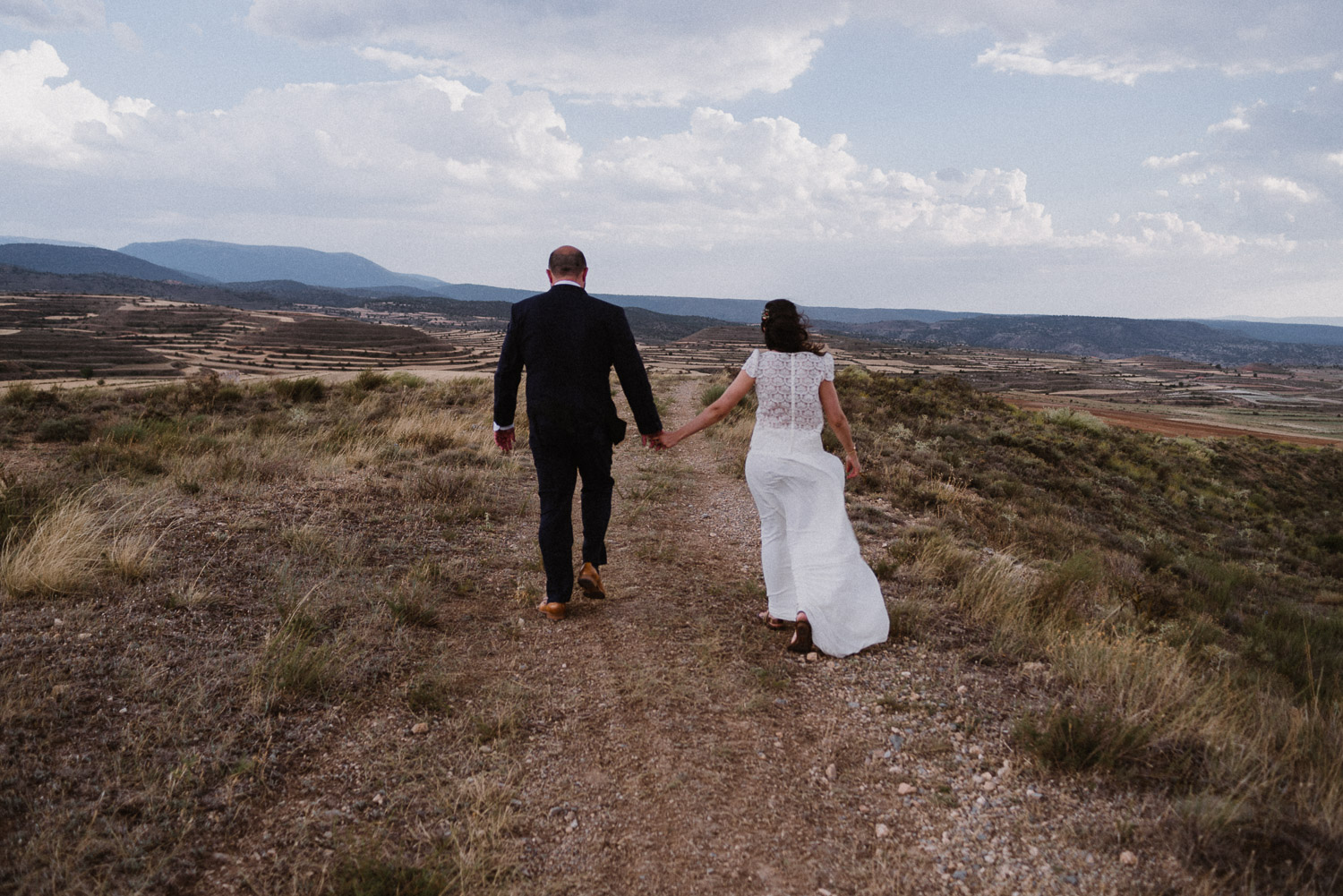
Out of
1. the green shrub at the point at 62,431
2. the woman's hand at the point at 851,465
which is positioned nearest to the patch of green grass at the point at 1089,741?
the woman's hand at the point at 851,465

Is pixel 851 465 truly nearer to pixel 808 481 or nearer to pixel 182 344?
pixel 808 481

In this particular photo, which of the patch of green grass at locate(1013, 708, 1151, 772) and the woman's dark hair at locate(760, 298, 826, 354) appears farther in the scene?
the woman's dark hair at locate(760, 298, 826, 354)

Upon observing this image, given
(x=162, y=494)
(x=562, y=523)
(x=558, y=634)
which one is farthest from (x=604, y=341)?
(x=162, y=494)

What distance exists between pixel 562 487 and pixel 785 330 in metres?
1.88

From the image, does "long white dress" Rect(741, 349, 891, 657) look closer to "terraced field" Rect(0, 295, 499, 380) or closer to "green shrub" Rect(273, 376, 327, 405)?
"green shrub" Rect(273, 376, 327, 405)

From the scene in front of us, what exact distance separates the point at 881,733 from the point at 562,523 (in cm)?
244

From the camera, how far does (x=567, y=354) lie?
4418mm

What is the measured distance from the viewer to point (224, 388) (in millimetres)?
14539

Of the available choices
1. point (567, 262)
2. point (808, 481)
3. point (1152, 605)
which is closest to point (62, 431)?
point (567, 262)

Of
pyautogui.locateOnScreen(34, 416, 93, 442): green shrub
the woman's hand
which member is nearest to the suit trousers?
the woman's hand

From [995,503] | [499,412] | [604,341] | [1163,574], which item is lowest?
[1163,574]

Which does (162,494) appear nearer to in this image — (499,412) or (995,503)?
(499,412)

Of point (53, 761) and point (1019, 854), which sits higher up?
point (53, 761)

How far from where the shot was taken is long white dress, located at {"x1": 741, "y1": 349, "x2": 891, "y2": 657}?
170 inches
